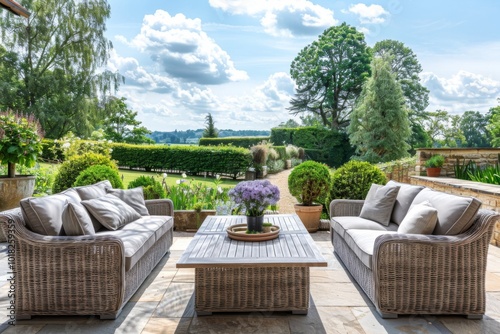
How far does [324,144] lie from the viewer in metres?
19.3

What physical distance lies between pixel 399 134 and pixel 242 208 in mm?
13652

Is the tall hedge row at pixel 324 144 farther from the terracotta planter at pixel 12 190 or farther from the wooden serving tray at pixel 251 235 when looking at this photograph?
the wooden serving tray at pixel 251 235

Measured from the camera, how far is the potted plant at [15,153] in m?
4.71

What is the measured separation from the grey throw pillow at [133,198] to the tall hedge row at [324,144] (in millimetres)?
15360

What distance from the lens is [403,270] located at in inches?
99.7

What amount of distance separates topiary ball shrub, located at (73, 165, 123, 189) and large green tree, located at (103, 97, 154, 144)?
54.1 ft

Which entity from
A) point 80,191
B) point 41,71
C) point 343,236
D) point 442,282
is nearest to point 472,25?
point 343,236

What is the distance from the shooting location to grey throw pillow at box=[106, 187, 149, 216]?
3.89 meters

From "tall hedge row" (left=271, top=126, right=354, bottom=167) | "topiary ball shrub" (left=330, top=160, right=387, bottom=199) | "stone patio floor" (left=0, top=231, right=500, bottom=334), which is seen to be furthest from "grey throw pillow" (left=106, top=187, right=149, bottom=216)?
"tall hedge row" (left=271, top=126, right=354, bottom=167)

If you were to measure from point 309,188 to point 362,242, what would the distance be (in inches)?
92.7

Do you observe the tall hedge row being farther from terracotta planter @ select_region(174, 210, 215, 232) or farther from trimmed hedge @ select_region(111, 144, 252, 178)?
terracotta planter @ select_region(174, 210, 215, 232)

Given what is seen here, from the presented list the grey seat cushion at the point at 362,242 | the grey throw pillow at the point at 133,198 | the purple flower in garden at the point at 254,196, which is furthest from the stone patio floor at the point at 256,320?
the grey throw pillow at the point at 133,198

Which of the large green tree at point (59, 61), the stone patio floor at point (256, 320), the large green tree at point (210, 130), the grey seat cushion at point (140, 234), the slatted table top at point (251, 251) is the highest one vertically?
the large green tree at point (59, 61)

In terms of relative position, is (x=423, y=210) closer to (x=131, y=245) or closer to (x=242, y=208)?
(x=242, y=208)
